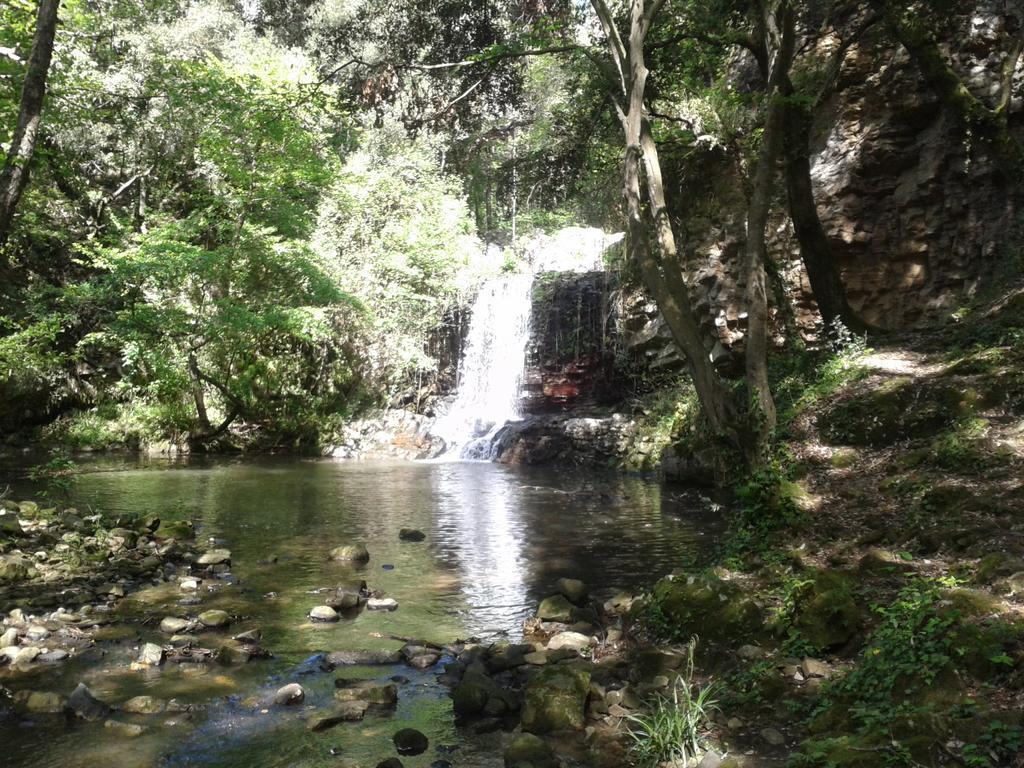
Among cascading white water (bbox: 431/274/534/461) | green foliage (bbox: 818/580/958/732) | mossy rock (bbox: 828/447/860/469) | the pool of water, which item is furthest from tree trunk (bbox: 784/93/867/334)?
cascading white water (bbox: 431/274/534/461)

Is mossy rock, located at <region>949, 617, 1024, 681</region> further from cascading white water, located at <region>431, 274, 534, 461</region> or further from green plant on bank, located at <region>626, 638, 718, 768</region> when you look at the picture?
cascading white water, located at <region>431, 274, 534, 461</region>

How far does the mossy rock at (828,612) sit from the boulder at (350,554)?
18.6ft

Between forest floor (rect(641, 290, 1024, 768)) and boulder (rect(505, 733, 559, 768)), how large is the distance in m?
0.97

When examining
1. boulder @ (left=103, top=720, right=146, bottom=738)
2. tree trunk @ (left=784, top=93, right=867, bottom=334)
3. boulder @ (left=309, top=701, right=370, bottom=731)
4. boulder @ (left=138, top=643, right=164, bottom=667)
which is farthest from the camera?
tree trunk @ (left=784, top=93, right=867, bottom=334)

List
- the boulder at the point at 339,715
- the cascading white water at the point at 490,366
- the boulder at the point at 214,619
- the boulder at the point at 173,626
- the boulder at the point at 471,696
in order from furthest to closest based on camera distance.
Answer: the cascading white water at the point at 490,366 < the boulder at the point at 214,619 < the boulder at the point at 173,626 < the boulder at the point at 471,696 < the boulder at the point at 339,715

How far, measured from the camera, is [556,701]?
4.46 meters

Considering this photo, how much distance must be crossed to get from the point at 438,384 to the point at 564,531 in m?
15.8

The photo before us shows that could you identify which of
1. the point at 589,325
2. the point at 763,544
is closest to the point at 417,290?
the point at 589,325

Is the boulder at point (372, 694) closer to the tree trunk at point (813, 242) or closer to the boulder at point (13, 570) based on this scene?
the boulder at point (13, 570)

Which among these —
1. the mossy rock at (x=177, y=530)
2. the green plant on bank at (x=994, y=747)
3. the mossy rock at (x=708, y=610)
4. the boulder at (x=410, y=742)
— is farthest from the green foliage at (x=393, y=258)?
the green plant on bank at (x=994, y=747)

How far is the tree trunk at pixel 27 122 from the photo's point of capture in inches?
249

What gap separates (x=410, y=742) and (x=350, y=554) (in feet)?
16.3

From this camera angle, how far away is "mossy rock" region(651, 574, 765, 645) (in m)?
5.12

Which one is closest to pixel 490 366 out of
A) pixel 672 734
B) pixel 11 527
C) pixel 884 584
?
pixel 11 527
